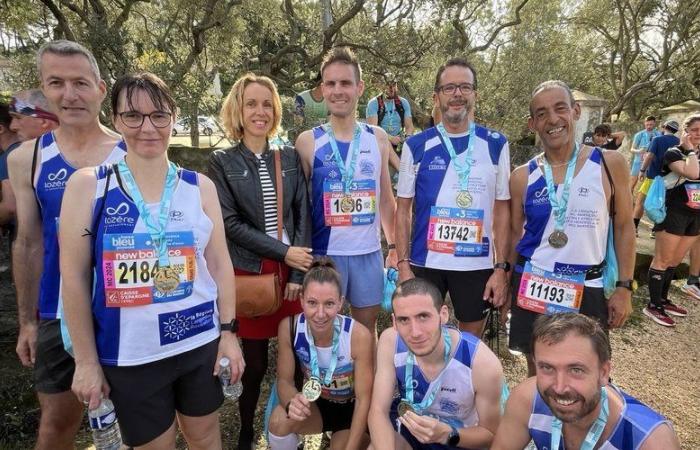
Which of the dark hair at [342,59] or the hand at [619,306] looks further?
the dark hair at [342,59]

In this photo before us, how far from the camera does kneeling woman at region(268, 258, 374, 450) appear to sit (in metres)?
2.53

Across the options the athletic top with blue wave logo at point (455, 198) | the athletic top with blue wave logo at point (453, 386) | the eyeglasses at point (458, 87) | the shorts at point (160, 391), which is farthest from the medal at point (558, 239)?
the shorts at point (160, 391)

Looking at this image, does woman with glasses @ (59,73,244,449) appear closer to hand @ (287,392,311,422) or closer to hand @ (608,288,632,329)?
hand @ (287,392,311,422)

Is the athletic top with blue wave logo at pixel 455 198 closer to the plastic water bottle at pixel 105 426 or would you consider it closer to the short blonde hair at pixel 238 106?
the short blonde hair at pixel 238 106

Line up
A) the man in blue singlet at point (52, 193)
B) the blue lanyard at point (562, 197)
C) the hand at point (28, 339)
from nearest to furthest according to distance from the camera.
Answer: the man in blue singlet at point (52, 193) < the hand at point (28, 339) < the blue lanyard at point (562, 197)

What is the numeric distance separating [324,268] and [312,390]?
2.36 ft

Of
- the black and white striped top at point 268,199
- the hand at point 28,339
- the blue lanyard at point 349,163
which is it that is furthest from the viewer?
the blue lanyard at point 349,163

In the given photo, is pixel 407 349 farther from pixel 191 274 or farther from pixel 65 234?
pixel 65 234

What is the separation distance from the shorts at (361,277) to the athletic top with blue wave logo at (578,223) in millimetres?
1037

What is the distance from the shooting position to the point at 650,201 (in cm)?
498

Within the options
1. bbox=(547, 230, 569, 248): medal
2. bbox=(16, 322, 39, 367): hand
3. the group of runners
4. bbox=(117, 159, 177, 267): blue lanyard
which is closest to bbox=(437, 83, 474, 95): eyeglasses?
the group of runners

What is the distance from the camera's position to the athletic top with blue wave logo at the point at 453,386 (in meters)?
2.34

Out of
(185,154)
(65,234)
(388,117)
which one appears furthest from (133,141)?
(388,117)

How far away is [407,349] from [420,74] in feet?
28.7
